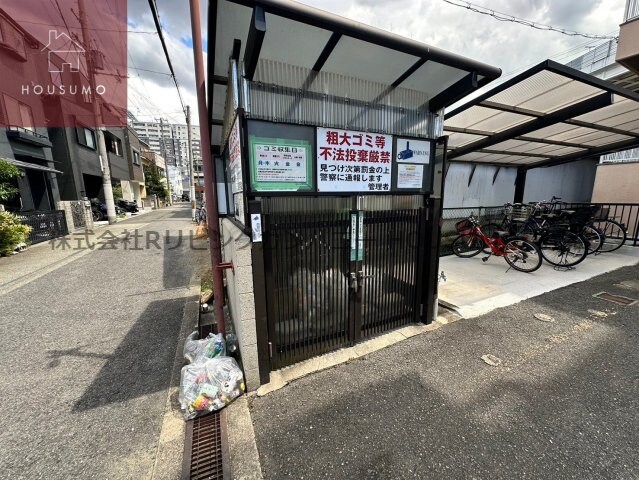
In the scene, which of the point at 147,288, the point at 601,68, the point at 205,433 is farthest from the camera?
the point at 601,68

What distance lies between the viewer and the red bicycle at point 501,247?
543cm

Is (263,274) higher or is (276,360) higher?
(263,274)

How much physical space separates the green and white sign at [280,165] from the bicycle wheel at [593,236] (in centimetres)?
785

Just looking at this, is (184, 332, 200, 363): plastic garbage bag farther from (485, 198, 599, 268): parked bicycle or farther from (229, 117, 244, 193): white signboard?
(485, 198, 599, 268): parked bicycle

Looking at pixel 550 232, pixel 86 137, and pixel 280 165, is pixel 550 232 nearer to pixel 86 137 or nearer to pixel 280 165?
pixel 280 165

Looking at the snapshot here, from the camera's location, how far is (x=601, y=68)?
7.96m

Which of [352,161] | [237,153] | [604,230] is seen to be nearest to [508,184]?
[604,230]

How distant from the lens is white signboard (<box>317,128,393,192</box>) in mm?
2600

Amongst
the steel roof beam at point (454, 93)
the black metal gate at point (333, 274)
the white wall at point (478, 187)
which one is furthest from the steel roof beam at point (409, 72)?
the white wall at point (478, 187)

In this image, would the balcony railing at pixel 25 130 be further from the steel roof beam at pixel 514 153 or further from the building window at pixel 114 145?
A: the steel roof beam at pixel 514 153

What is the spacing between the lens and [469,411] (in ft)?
7.19

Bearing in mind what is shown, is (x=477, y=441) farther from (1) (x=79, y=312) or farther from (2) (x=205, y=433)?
(1) (x=79, y=312)

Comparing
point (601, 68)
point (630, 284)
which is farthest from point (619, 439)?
point (601, 68)

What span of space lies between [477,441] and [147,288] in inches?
232
